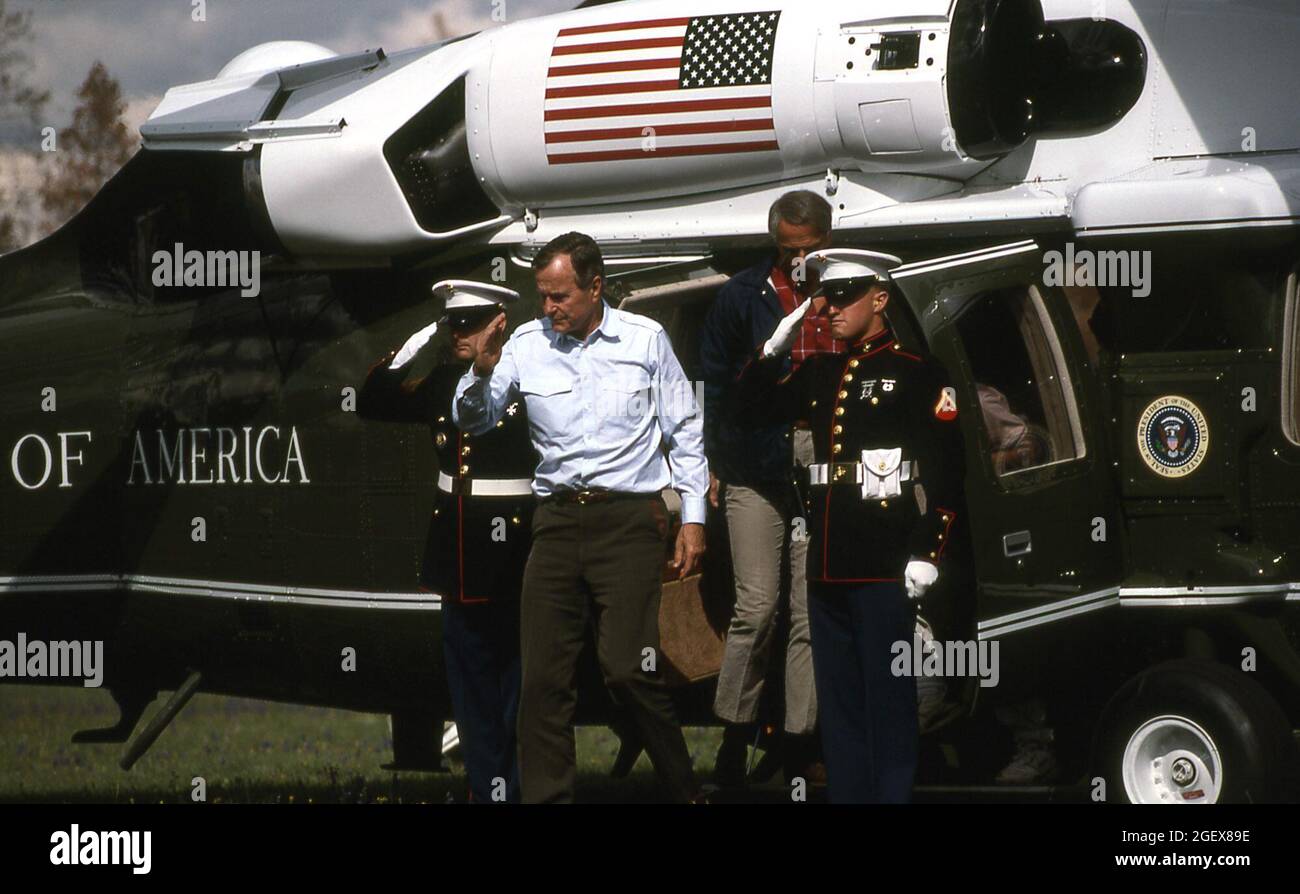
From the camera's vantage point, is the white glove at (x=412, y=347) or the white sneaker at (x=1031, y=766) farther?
the white sneaker at (x=1031, y=766)

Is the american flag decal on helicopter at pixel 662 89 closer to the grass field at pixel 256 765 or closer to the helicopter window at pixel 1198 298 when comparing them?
the helicopter window at pixel 1198 298

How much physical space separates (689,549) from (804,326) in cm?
100

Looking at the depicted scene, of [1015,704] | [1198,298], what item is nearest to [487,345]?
[1015,704]

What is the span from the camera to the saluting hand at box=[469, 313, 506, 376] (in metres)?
6.68

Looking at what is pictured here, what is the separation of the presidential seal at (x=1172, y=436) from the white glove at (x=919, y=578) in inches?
40.4

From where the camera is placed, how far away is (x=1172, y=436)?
666 centimetres

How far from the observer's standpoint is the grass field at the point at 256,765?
33.4 ft

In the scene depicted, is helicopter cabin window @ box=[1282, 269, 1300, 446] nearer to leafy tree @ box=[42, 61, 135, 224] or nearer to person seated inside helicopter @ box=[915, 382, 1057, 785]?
person seated inside helicopter @ box=[915, 382, 1057, 785]

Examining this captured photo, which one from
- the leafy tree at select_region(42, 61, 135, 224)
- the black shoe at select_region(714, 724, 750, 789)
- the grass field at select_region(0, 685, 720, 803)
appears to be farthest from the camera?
the leafy tree at select_region(42, 61, 135, 224)

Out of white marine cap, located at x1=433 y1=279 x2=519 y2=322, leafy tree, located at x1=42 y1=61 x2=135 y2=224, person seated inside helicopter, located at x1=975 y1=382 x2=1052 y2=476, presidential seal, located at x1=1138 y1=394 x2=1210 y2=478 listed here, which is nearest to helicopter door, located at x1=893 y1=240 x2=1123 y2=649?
person seated inside helicopter, located at x1=975 y1=382 x2=1052 y2=476

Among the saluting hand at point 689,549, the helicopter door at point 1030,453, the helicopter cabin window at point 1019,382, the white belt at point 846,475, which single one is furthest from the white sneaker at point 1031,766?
the saluting hand at point 689,549

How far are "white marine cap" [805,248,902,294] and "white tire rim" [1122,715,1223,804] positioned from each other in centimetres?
180

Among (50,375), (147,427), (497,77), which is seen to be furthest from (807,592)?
(50,375)
